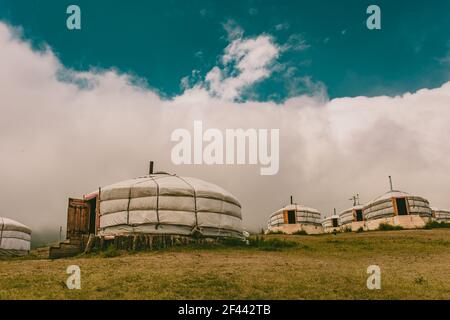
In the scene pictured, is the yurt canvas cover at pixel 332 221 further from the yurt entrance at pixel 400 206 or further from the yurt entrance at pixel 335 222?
the yurt entrance at pixel 400 206

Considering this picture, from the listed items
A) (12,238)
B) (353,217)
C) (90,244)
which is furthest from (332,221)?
(90,244)

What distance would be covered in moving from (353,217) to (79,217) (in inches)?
1054

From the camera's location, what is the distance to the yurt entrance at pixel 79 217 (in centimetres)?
1533

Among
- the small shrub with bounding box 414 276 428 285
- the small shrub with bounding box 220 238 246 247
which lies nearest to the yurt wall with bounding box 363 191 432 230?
the small shrub with bounding box 220 238 246 247

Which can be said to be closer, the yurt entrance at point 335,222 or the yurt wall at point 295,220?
the yurt wall at point 295,220

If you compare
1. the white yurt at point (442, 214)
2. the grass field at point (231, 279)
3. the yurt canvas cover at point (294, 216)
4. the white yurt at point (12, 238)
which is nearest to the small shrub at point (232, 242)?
the grass field at point (231, 279)

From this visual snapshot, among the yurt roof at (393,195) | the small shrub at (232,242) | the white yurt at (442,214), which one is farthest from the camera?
the white yurt at (442,214)

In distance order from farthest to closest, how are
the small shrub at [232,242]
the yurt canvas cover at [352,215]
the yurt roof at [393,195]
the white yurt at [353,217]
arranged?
1. the yurt canvas cover at [352,215]
2. the white yurt at [353,217]
3. the yurt roof at [393,195]
4. the small shrub at [232,242]

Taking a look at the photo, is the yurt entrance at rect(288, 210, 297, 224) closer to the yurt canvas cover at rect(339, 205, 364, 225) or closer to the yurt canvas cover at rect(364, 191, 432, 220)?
the yurt canvas cover at rect(339, 205, 364, 225)

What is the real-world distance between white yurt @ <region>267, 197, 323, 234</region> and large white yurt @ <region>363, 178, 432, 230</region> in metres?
5.42

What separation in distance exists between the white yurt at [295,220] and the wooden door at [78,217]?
64.2 feet

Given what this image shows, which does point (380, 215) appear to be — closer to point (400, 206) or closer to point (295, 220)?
point (400, 206)

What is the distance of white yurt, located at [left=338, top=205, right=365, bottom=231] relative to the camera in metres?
33.8
